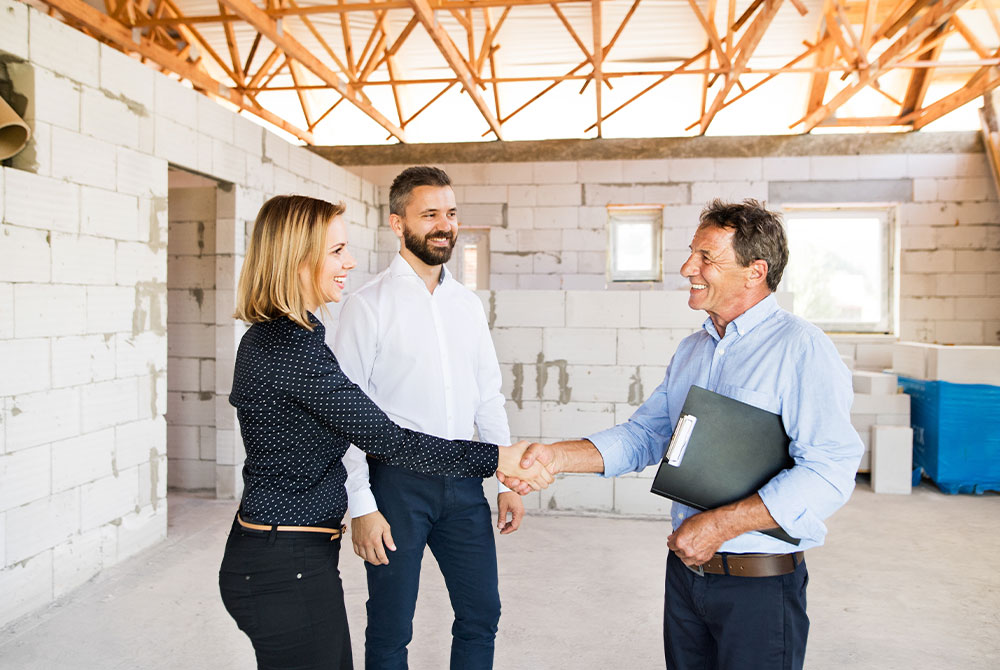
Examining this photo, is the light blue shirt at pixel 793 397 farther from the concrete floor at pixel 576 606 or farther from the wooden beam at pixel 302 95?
the wooden beam at pixel 302 95

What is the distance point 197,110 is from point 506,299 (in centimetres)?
232

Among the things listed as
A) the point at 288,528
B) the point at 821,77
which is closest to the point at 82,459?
the point at 288,528

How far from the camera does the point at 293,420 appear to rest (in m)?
1.35

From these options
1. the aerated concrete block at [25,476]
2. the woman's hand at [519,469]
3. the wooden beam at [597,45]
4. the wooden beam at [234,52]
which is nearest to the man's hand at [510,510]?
the woman's hand at [519,469]

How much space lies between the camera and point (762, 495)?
132 centimetres

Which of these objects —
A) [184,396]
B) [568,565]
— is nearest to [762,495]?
[568,565]

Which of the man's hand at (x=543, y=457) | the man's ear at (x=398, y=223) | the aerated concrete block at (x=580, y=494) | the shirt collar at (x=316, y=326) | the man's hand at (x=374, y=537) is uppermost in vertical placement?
the man's ear at (x=398, y=223)

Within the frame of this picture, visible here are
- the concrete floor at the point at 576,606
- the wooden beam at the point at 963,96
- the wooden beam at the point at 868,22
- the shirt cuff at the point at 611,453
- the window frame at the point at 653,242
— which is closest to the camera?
the shirt cuff at the point at 611,453

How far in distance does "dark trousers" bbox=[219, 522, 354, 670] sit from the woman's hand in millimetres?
580

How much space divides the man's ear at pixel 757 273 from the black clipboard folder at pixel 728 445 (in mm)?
306

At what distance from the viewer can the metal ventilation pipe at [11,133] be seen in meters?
2.86

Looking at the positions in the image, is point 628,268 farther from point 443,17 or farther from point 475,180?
point 443,17

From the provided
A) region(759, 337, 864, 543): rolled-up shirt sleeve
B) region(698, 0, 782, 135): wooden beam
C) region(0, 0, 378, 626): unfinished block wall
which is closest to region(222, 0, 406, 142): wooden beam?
region(0, 0, 378, 626): unfinished block wall

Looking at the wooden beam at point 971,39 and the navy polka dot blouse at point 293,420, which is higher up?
the wooden beam at point 971,39
